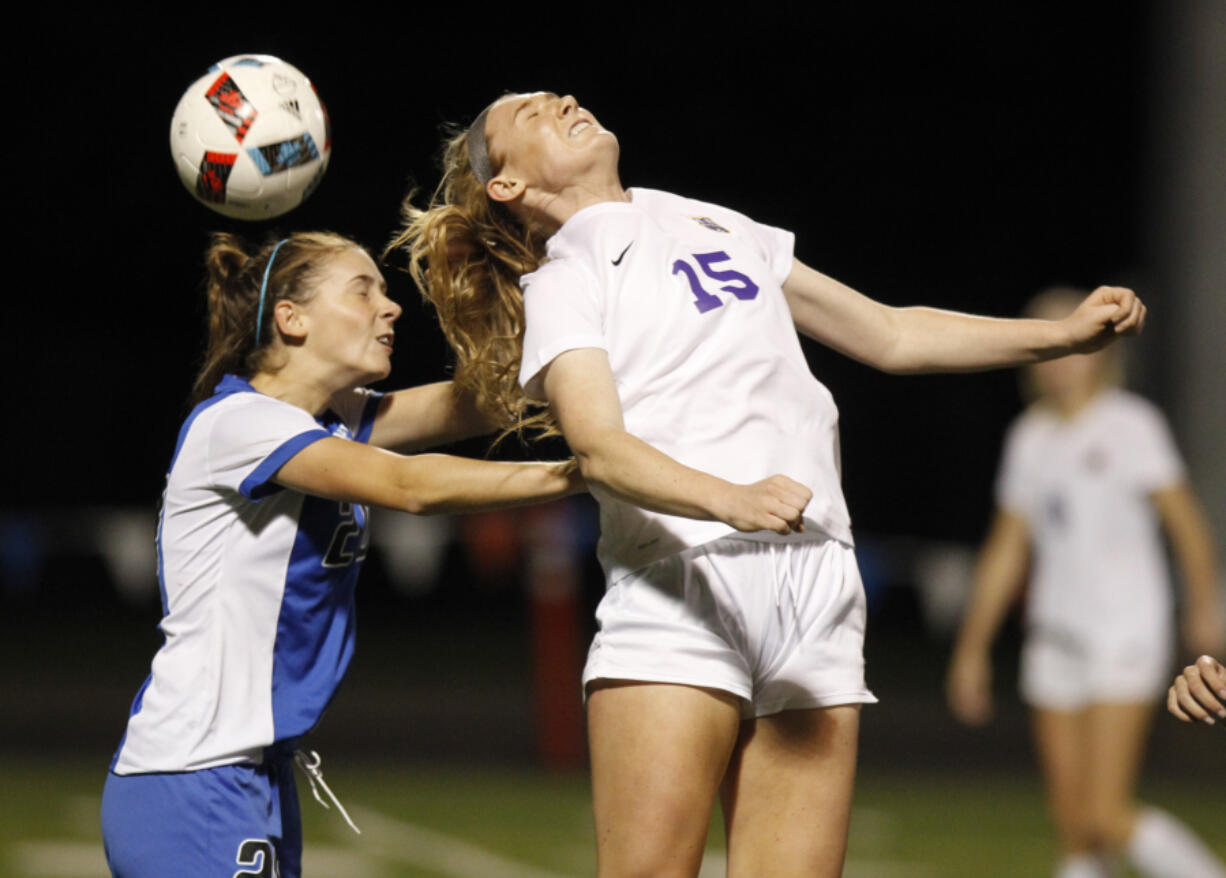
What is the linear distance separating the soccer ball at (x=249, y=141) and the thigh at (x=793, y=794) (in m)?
1.71

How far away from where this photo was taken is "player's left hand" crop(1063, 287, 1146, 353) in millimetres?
3627

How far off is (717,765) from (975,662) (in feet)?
13.1

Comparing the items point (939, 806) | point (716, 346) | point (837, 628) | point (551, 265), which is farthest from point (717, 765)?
point (939, 806)

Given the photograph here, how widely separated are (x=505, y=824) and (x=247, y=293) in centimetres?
508

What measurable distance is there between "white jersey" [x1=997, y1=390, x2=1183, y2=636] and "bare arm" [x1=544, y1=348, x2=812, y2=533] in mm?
3926

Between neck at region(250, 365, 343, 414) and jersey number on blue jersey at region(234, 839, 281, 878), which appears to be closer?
jersey number on blue jersey at region(234, 839, 281, 878)

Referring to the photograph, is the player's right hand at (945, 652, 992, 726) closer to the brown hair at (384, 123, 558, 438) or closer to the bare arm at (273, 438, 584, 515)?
the brown hair at (384, 123, 558, 438)

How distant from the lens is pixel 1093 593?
21.7 feet

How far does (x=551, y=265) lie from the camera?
11.2ft

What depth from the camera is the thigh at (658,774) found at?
3143 millimetres

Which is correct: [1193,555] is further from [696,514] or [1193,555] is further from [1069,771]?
[696,514]

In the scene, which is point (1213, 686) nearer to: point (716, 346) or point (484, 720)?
point (716, 346)

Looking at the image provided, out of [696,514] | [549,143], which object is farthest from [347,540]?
[696,514]

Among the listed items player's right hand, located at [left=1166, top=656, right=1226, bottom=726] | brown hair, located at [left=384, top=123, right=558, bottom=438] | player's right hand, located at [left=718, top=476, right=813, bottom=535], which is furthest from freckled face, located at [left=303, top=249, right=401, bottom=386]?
player's right hand, located at [left=1166, top=656, right=1226, bottom=726]
